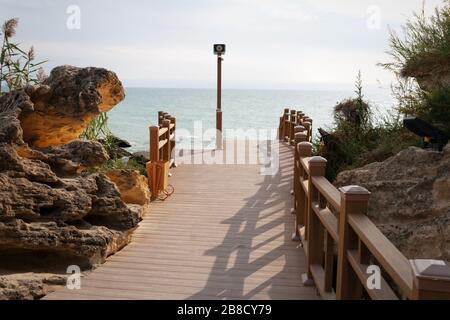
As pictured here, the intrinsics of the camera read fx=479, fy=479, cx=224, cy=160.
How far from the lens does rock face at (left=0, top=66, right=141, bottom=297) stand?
4.42 metres

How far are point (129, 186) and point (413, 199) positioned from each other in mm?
3968

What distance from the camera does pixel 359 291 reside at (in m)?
3.27

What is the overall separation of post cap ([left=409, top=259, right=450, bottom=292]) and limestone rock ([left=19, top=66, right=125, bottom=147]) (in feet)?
13.9

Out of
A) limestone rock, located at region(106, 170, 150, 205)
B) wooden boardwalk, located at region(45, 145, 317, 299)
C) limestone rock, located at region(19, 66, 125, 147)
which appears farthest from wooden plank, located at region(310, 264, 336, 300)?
limestone rock, located at region(106, 170, 150, 205)

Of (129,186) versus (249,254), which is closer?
(249,254)

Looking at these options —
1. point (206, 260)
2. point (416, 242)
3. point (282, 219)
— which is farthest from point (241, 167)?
point (416, 242)

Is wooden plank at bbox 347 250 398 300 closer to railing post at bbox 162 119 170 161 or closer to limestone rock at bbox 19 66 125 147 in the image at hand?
limestone rock at bbox 19 66 125 147

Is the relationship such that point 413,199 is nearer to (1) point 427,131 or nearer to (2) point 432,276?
(1) point 427,131

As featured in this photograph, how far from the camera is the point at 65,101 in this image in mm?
5254

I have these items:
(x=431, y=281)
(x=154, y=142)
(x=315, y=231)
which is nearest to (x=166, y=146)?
(x=154, y=142)

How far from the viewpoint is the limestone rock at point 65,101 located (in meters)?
5.20

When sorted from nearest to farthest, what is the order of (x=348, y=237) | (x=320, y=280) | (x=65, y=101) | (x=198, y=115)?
(x=348, y=237)
(x=320, y=280)
(x=65, y=101)
(x=198, y=115)

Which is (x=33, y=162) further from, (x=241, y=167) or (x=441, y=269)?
(x=241, y=167)

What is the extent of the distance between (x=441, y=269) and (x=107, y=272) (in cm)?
354
